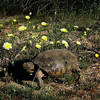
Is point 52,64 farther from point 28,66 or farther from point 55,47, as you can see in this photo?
point 55,47

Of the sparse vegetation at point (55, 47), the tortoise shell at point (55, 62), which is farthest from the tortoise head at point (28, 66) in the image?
the sparse vegetation at point (55, 47)

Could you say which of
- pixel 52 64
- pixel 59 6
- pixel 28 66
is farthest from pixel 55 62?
pixel 59 6

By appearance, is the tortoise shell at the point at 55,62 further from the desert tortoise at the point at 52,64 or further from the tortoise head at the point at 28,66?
the tortoise head at the point at 28,66

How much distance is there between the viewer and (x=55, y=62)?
10.8 ft

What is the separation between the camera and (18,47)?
4.45 m

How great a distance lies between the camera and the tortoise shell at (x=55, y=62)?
10.6 ft

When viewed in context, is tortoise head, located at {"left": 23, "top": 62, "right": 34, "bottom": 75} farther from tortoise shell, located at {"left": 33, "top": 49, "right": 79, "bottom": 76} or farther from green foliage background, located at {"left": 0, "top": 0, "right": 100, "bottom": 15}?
green foliage background, located at {"left": 0, "top": 0, "right": 100, "bottom": 15}

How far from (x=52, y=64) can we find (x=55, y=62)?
6 cm

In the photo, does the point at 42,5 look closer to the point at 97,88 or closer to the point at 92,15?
the point at 92,15

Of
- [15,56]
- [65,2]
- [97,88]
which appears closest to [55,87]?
[97,88]

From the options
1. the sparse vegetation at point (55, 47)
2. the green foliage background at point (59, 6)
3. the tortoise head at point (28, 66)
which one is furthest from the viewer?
the green foliage background at point (59, 6)

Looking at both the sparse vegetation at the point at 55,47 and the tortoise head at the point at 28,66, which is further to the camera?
the tortoise head at the point at 28,66

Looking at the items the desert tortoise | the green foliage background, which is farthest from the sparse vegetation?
the desert tortoise

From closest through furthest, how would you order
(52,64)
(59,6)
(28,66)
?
(28,66) → (52,64) → (59,6)
